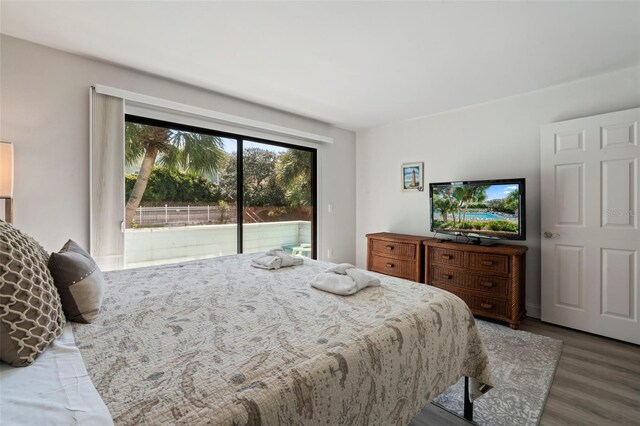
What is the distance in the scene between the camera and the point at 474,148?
11.7 feet

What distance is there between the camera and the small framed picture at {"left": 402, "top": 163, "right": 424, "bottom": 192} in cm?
404

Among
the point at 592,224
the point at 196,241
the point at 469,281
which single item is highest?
the point at 592,224

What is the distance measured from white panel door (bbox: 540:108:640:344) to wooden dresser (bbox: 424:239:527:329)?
355 mm

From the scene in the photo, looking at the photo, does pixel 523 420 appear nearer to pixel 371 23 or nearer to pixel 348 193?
pixel 371 23

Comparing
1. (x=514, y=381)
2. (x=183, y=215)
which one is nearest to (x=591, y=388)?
(x=514, y=381)

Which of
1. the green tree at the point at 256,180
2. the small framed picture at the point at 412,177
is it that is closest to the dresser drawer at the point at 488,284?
the small framed picture at the point at 412,177

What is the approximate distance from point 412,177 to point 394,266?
131cm

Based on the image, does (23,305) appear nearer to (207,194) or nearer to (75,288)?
(75,288)

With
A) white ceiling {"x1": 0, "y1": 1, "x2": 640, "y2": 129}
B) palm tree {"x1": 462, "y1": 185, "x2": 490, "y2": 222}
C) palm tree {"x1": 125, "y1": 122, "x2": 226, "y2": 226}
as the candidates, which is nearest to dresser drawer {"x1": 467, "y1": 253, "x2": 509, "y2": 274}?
palm tree {"x1": 462, "y1": 185, "x2": 490, "y2": 222}

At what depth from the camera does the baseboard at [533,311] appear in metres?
3.09

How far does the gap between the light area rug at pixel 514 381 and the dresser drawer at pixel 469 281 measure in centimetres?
38

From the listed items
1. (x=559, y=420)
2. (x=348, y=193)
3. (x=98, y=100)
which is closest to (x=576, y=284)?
(x=559, y=420)

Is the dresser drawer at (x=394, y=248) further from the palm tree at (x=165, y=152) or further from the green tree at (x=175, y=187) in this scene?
the palm tree at (x=165, y=152)

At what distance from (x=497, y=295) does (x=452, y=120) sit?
2.20 meters
